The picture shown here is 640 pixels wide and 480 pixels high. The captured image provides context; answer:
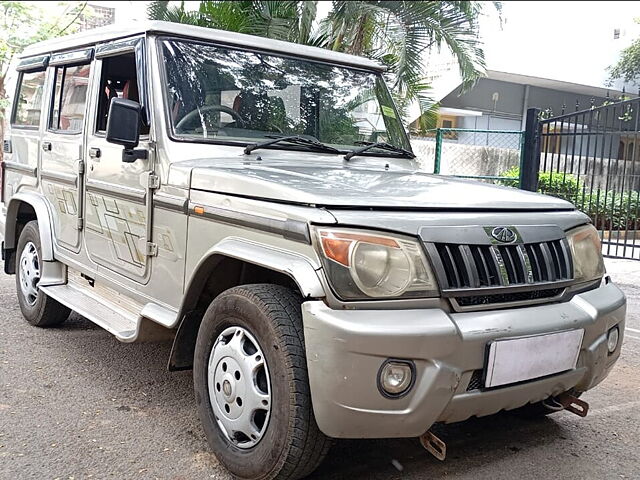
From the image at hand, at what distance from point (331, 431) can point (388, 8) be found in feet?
30.0

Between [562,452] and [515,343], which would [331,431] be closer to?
[515,343]

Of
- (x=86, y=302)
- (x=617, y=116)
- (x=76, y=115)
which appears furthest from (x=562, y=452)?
(x=617, y=116)

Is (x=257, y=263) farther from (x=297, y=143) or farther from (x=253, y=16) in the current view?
(x=253, y=16)

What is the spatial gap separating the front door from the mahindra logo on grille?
6.24 ft

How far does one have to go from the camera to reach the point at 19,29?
15125mm

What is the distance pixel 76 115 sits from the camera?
4.77 meters

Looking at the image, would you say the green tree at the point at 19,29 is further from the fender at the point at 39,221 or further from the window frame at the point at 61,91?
the window frame at the point at 61,91

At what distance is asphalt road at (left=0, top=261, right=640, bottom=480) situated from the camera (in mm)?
3104

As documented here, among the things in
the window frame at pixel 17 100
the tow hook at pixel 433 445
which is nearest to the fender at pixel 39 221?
the window frame at pixel 17 100

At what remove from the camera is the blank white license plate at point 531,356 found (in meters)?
2.64

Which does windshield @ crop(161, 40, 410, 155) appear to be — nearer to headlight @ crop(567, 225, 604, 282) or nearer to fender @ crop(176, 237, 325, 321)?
fender @ crop(176, 237, 325, 321)

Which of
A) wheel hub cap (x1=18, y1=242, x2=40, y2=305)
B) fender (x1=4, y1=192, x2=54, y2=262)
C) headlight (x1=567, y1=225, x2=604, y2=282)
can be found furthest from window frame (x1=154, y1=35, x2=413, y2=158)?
wheel hub cap (x1=18, y1=242, x2=40, y2=305)

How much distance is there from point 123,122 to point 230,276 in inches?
41.4

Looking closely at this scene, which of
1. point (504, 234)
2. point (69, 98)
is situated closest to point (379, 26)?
point (69, 98)
